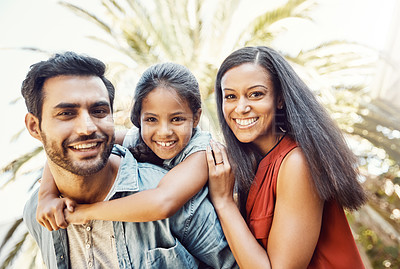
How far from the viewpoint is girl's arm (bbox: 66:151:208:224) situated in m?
1.93

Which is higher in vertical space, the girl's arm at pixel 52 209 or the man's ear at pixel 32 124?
the man's ear at pixel 32 124

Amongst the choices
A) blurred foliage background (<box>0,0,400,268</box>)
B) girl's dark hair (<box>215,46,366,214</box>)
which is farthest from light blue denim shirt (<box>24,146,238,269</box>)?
blurred foliage background (<box>0,0,400,268</box>)

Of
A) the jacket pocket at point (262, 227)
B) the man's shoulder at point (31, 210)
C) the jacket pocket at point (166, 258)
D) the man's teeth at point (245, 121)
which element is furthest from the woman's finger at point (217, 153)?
the man's shoulder at point (31, 210)

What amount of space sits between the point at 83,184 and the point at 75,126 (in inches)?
16.3

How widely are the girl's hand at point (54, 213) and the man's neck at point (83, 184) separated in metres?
0.14

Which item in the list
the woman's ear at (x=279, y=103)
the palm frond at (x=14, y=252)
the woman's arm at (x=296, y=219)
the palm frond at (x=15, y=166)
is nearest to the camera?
the woman's arm at (x=296, y=219)

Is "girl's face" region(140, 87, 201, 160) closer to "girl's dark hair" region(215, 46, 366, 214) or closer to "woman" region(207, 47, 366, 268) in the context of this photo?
"woman" region(207, 47, 366, 268)

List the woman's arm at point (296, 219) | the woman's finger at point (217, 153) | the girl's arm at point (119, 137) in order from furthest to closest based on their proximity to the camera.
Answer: the girl's arm at point (119, 137), the woman's finger at point (217, 153), the woman's arm at point (296, 219)

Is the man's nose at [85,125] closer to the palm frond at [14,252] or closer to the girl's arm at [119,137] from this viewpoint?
the girl's arm at [119,137]

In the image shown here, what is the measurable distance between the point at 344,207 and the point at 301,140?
0.51 m

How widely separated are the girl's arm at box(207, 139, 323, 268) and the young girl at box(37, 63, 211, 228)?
46 centimetres

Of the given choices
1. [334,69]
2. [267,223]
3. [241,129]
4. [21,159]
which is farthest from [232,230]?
[334,69]

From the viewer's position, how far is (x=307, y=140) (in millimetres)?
1968

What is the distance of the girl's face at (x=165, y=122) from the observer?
231 centimetres
